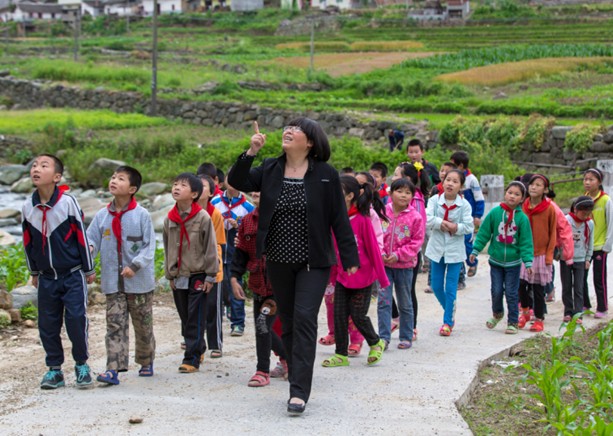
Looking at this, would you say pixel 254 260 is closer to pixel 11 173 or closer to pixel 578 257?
pixel 578 257

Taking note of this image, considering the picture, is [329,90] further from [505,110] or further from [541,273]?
[541,273]

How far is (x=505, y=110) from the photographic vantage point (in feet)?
82.3

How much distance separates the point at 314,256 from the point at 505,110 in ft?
66.5

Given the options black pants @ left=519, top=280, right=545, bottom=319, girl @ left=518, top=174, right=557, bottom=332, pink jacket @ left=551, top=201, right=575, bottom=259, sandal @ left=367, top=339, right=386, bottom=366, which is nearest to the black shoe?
sandal @ left=367, top=339, right=386, bottom=366

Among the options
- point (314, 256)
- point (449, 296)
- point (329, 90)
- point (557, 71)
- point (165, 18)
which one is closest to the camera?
point (314, 256)

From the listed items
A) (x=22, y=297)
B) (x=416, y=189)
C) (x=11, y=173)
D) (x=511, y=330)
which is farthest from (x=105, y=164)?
(x=511, y=330)

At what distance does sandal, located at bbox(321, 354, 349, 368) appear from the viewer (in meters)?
6.91

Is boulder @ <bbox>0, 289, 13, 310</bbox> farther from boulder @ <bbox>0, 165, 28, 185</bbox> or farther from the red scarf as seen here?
boulder @ <bbox>0, 165, 28, 185</bbox>

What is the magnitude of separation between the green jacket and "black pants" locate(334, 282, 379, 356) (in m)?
1.86

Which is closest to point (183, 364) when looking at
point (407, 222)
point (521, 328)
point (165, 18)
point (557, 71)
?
point (407, 222)

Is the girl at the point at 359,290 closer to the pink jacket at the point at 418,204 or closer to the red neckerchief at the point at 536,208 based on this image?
the pink jacket at the point at 418,204

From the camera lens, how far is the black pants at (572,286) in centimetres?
894

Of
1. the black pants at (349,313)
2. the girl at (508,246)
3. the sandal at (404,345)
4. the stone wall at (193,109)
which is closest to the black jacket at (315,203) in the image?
the black pants at (349,313)

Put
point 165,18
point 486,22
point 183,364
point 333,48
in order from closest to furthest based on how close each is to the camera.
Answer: point 183,364, point 333,48, point 486,22, point 165,18
